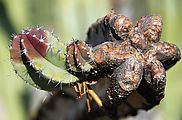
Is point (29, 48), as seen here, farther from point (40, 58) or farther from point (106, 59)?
point (106, 59)

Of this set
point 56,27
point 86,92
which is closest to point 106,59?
point 86,92

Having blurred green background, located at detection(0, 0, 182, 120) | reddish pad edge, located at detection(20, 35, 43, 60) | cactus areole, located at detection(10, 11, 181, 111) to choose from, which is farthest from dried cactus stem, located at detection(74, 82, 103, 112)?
blurred green background, located at detection(0, 0, 182, 120)

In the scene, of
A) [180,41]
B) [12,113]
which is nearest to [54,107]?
[12,113]

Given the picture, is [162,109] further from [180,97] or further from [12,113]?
[12,113]

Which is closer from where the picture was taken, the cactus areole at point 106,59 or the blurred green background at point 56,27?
the cactus areole at point 106,59

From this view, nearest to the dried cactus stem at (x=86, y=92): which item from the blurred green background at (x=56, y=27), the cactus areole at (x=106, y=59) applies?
the cactus areole at (x=106, y=59)

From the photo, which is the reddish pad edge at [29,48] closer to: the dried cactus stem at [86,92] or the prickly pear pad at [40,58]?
the prickly pear pad at [40,58]

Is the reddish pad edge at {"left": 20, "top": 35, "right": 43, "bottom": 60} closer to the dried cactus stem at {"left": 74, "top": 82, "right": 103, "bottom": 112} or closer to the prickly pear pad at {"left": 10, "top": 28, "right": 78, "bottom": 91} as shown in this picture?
the prickly pear pad at {"left": 10, "top": 28, "right": 78, "bottom": 91}
